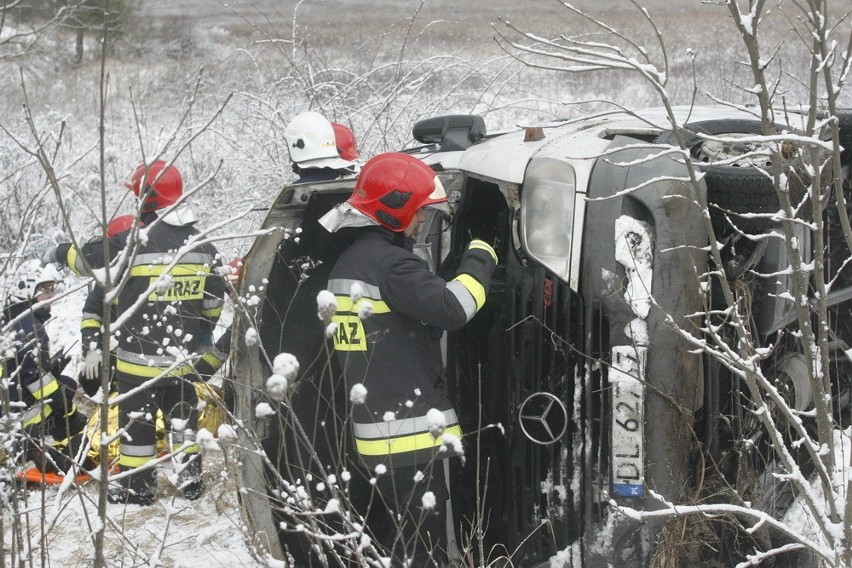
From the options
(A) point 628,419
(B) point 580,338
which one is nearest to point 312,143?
(B) point 580,338

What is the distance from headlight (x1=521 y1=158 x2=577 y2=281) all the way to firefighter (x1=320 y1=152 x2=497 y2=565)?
0.26 metres

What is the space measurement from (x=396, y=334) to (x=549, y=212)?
787 millimetres

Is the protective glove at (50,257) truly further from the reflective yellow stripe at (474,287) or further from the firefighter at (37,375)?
the reflective yellow stripe at (474,287)

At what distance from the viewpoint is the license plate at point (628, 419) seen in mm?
2990

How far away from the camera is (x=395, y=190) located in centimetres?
354

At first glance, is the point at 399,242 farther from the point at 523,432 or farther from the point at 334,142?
the point at 334,142

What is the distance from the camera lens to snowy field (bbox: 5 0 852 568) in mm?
4621

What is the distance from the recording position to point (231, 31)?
67.3 feet

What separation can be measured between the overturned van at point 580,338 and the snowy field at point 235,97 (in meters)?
0.41

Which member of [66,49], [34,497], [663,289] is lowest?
[34,497]

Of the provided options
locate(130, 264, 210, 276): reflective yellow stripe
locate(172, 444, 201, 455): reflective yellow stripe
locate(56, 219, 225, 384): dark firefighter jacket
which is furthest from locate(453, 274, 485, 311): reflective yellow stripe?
locate(56, 219, 225, 384): dark firefighter jacket

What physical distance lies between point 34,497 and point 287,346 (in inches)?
75.8

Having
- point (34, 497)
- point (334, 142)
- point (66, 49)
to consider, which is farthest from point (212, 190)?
point (66, 49)

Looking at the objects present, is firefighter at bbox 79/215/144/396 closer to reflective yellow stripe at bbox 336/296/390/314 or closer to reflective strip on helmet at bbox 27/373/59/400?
reflective strip on helmet at bbox 27/373/59/400
